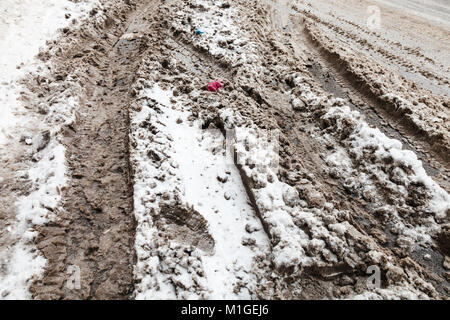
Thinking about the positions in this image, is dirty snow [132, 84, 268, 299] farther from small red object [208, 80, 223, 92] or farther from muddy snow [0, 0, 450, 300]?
small red object [208, 80, 223, 92]

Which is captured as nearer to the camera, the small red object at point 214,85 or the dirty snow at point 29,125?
the dirty snow at point 29,125

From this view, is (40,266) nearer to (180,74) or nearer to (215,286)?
(215,286)

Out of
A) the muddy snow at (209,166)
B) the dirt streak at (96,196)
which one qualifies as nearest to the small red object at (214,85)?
the muddy snow at (209,166)

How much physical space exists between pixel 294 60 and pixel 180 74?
4160mm

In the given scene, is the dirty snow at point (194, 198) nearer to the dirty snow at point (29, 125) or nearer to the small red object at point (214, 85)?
the small red object at point (214, 85)

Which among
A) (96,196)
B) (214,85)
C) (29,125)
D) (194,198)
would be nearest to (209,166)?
(194,198)

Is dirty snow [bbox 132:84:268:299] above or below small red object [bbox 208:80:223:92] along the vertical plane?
below

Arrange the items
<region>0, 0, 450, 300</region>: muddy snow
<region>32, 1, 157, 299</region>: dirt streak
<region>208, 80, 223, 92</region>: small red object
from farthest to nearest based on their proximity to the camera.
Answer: <region>208, 80, 223, 92</region>: small red object, <region>0, 0, 450, 300</region>: muddy snow, <region>32, 1, 157, 299</region>: dirt streak

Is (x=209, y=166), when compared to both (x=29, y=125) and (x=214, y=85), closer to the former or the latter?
(x=214, y=85)

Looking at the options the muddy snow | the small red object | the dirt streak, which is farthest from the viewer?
the small red object

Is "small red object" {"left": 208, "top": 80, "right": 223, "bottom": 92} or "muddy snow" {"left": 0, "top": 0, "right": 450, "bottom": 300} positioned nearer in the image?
"muddy snow" {"left": 0, "top": 0, "right": 450, "bottom": 300}

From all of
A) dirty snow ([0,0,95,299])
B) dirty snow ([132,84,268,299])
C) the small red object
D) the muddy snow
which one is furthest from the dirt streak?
the small red object
